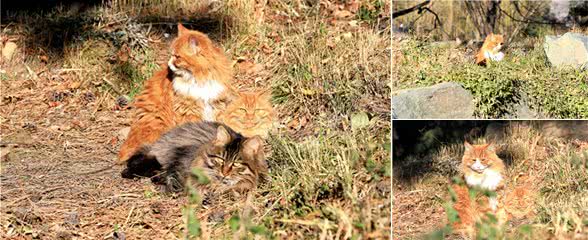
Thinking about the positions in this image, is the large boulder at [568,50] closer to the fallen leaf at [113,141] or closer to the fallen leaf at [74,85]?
the fallen leaf at [113,141]

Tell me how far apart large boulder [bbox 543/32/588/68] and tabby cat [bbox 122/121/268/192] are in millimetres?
1946

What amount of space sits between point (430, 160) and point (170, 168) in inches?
90.0

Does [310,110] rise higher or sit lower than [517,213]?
lower

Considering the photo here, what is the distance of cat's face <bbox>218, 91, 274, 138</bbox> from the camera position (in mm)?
6887

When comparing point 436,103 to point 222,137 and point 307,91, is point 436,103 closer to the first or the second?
point 222,137

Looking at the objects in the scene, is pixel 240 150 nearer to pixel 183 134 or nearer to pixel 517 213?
pixel 183 134

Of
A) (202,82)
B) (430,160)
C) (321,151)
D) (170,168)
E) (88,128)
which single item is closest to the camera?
(430,160)

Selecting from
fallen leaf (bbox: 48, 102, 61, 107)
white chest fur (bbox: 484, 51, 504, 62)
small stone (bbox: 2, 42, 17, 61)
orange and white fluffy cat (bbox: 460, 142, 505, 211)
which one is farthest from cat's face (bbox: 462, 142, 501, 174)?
small stone (bbox: 2, 42, 17, 61)

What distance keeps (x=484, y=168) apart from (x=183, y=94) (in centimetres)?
334

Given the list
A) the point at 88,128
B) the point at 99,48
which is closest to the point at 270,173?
the point at 88,128

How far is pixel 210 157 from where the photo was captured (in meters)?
5.67

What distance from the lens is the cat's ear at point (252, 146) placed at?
5645mm

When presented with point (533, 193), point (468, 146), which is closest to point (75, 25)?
point (468, 146)

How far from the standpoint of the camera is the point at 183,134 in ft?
20.1
